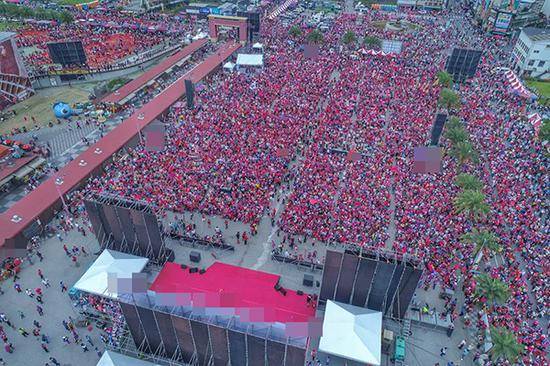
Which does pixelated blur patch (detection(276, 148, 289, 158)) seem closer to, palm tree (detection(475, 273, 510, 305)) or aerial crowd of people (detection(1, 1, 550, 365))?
aerial crowd of people (detection(1, 1, 550, 365))

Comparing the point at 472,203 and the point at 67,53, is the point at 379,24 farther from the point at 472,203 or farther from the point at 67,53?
the point at 472,203

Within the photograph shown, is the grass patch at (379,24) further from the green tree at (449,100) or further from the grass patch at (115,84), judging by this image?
the grass patch at (115,84)

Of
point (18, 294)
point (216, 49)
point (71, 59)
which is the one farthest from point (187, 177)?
point (216, 49)

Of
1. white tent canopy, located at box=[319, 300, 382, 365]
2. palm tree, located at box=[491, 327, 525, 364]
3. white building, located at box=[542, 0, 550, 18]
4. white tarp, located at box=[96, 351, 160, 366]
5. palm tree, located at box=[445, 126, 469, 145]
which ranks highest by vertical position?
white building, located at box=[542, 0, 550, 18]

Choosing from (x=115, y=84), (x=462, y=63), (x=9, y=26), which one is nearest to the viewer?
(x=115, y=84)

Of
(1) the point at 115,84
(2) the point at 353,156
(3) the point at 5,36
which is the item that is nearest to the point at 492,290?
(2) the point at 353,156

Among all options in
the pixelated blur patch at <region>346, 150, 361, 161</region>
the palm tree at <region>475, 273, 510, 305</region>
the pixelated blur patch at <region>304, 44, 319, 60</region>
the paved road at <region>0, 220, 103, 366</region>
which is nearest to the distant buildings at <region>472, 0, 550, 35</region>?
the pixelated blur patch at <region>304, 44, 319, 60</region>
